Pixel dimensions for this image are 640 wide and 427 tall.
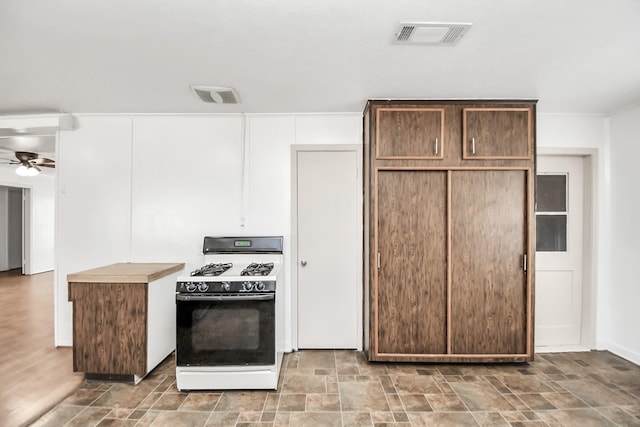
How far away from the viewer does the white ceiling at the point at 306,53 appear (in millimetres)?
1704

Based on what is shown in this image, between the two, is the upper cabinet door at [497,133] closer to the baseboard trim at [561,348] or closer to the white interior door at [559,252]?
the white interior door at [559,252]

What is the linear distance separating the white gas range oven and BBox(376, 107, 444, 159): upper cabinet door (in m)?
1.53

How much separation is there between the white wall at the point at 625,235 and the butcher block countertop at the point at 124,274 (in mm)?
4358

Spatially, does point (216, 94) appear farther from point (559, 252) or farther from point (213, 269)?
point (559, 252)

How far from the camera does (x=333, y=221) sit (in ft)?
11.0

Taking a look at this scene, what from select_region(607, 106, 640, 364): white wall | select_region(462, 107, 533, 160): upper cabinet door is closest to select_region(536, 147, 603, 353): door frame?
select_region(607, 106, 640, 364): white wall

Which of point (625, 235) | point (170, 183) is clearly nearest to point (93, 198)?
point (170, 183)

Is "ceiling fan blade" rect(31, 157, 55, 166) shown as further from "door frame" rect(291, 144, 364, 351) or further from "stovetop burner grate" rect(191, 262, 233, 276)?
"door frame" rect(291, 144, 364, 351)

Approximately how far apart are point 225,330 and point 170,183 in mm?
1689

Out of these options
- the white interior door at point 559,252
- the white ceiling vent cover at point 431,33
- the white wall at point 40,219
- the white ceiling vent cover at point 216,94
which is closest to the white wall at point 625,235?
the white interior door at point 559,252

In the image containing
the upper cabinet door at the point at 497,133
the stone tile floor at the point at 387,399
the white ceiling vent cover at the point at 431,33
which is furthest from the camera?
the upper cabinet door at the point at 497,133

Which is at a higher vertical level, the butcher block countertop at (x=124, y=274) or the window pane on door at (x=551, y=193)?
the window pane on door at (x=551, y=193)

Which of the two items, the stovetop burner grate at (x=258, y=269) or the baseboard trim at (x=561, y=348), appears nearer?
the stovetop burner grate at (x=258, y=269)

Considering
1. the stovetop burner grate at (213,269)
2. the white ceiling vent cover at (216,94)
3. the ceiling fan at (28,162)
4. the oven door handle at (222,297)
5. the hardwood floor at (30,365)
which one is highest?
the white ceiling vent cover at (216,94)
